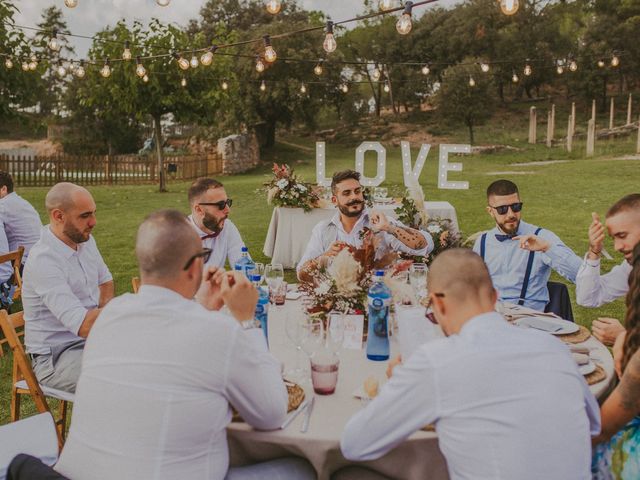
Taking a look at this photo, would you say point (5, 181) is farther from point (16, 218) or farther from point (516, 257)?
point (516, 257)

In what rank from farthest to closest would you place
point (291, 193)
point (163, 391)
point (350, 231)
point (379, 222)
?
1. point (291, 193)
2. point (350, 231)
3. point (379, 222)
4. point (163, 391)

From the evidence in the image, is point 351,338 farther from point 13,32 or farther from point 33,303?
point 13,32

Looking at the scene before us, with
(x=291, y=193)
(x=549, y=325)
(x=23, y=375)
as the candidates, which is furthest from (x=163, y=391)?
(x=291, y=193)

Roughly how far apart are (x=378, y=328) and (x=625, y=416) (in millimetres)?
1059

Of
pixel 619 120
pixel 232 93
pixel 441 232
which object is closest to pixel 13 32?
pixel 232 93

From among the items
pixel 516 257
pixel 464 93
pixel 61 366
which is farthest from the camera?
pixel 464 93

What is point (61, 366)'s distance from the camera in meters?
3.39

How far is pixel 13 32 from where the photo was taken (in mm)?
12953

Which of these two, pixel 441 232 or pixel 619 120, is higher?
pixel 619 120

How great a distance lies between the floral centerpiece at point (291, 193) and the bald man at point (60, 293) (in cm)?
494

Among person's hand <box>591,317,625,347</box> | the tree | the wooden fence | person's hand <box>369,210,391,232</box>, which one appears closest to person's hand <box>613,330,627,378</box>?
person's hand <box>591,317,625,347</box>

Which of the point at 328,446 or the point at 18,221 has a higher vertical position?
the point at 18,221

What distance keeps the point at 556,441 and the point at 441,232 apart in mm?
5389

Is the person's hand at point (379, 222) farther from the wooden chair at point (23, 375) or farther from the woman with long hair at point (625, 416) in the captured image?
the wooden chair at point (23, 375)
